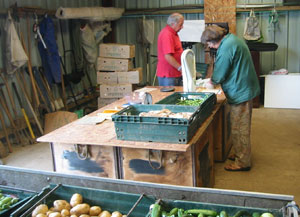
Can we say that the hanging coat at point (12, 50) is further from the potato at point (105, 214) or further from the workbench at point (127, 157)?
the potato at point (105, 214)

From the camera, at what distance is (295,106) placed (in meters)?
7.51

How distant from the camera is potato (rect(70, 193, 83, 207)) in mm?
2270

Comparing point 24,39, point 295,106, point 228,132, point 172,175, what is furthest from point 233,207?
point 295,106

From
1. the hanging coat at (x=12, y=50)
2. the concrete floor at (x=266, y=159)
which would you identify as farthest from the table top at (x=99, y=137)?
the hanging coat at (x=12, y=50)

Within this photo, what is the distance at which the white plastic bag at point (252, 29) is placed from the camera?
796cm

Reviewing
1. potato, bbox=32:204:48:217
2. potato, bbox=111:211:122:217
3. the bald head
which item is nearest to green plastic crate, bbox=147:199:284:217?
potato, bbox=111:211:122:217

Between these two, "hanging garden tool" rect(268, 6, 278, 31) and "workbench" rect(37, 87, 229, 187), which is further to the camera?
"hanging garden tool" rect(268, 6, 278, 31)

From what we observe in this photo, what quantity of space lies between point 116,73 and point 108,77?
18 cm

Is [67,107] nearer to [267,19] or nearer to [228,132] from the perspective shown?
[228,132]

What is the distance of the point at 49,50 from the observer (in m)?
6.54

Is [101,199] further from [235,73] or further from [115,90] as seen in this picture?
[115,90]

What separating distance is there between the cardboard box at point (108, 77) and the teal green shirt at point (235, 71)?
337 centimetres

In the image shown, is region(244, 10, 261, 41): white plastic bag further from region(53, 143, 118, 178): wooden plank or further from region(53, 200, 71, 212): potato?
region(53, 200, 71, 212): potato

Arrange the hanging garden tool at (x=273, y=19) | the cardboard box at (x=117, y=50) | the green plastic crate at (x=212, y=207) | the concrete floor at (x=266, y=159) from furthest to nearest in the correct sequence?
the hanging garden tool at (x=273, y=19), the cardboard box at (x=117, y=50), the concrete floor at (x=266, y=159), the green plastic crate at (x=212, y=207)
